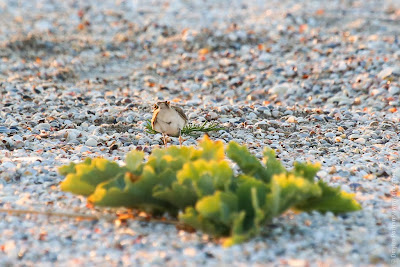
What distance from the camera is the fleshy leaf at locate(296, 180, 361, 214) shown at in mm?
3631

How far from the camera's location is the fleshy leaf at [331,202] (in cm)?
363

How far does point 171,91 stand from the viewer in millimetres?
8312

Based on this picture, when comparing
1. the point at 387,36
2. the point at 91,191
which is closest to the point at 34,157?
the point at 91,191

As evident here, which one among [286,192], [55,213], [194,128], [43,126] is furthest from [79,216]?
[43,126]

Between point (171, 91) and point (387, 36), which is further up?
point (387, 36)

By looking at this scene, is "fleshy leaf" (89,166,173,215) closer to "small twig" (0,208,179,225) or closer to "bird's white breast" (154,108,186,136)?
"small twig" (0,208,179,225)

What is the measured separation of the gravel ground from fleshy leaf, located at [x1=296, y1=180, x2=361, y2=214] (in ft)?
0.20

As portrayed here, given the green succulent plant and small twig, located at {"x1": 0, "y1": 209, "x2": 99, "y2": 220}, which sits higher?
the green succulent plant

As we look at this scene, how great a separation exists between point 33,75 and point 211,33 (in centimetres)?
328

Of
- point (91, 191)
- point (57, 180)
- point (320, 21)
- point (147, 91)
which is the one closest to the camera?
point (91, 191)

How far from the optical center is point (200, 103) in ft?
23.9

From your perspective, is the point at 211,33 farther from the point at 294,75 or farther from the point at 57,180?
the point at 57,180

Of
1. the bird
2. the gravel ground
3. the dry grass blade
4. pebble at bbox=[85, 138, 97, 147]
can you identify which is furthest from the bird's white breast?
pebble at bbox=[85, 138, 97, 147]

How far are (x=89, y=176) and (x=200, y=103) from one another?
3.71 metres
